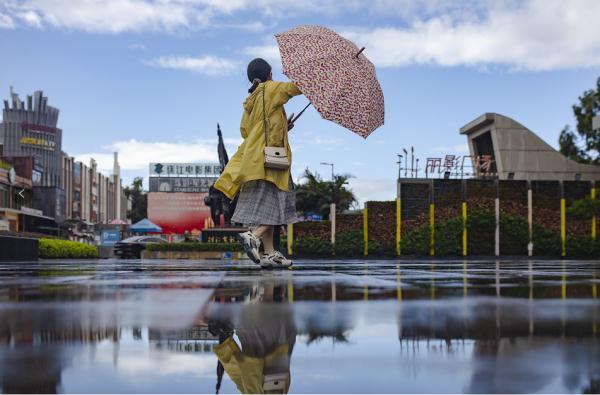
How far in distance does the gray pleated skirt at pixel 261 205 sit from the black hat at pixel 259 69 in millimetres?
1235

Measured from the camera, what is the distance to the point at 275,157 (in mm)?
7090

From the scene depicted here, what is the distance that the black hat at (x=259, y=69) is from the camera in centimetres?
755

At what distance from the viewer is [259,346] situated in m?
2.07

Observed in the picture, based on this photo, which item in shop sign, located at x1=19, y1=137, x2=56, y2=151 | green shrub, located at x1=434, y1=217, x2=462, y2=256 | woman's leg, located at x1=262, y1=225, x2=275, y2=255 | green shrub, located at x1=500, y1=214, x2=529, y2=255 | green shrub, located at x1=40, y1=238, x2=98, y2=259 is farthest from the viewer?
shop sign, located at x1=19, y1=137, x2=56, y2=151

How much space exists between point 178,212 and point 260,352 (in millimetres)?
78630

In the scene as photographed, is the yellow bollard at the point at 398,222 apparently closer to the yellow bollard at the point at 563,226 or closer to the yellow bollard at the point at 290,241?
the yellow bollard at the point at 290,241

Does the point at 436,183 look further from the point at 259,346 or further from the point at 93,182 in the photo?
the point at 93,182

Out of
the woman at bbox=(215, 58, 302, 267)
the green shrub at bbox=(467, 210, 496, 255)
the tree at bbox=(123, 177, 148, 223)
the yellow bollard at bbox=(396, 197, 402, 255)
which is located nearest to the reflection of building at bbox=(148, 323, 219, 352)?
the woman at bbox=(215, 58, 302, 267)

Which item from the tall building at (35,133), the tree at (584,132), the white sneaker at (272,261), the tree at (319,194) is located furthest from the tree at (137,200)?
the white sneaker at (272,261)

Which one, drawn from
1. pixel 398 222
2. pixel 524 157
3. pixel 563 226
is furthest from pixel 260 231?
pixel 524 157

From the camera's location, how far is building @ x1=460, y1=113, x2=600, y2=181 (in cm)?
3225

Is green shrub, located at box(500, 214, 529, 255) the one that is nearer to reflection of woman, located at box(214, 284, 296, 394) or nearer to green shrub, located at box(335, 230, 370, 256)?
green shrub, located at box(335, 230, 370, 256)

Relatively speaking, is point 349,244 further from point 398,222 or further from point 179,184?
point 179,184

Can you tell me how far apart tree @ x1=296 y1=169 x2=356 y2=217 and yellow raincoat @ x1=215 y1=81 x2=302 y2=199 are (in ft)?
198
